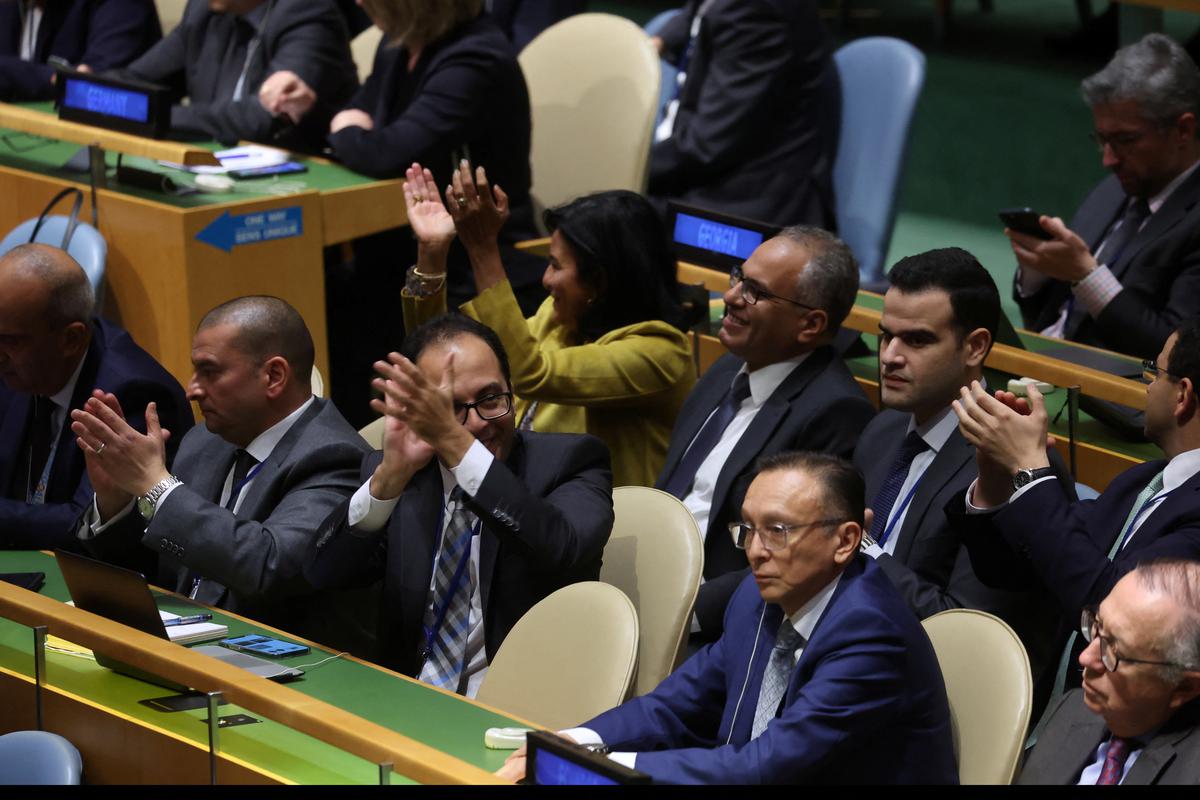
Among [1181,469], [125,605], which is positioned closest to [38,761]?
[125,605]

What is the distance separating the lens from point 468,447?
9.62 ft

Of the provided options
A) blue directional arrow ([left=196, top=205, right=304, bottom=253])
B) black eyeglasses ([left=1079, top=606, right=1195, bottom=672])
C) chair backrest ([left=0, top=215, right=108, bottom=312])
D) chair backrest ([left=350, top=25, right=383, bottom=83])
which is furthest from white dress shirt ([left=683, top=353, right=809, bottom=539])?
chair backrest ([left=350, top=25, right=383, bottom=83])

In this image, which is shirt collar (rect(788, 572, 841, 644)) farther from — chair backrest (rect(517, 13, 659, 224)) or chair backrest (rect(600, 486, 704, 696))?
chair backrest (rect(517, 13, 659, 224))

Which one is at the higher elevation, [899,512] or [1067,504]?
[1067,504]

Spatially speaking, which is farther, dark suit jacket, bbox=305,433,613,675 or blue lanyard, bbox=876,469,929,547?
blue lanyard, bbox=876,469,929,547

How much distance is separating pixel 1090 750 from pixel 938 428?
0.92m

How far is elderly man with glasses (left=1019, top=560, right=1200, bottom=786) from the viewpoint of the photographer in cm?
230

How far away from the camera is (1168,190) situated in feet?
13.7

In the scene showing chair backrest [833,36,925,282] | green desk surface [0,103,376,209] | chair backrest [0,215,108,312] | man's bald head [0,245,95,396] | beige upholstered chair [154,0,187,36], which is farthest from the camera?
beige upholstered chair [154,0,187,36]

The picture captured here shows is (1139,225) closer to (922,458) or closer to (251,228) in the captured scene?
(922,458)

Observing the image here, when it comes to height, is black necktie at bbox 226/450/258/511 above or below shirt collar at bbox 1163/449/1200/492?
below

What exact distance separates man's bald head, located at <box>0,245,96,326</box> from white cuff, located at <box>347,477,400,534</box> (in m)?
1.05

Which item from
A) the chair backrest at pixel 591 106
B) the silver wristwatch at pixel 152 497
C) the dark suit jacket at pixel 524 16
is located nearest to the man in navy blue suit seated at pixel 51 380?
the silver wristwatch at pixel 152 497

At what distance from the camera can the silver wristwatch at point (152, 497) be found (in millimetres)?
3131
